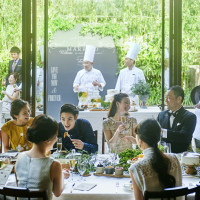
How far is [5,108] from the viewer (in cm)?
550

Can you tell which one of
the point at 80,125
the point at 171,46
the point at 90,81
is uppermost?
the point at 171,46

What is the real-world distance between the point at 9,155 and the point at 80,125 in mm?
900

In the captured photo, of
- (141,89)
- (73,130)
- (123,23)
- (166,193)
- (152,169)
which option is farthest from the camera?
(123,23)

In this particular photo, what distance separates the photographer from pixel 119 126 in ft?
11.9

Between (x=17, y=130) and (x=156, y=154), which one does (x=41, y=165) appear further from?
(x=17, y=130)

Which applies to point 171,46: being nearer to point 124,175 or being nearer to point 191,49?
point 191,49

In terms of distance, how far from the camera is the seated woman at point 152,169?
2.00 meters

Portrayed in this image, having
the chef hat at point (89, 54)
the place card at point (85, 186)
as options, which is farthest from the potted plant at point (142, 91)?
the place card at point (85, 186)

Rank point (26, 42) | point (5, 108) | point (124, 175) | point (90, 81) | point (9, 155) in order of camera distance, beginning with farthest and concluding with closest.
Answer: point (90, 81)
point (5, 108)
point (26, 42)
point (9, 155)
point (124, 175)

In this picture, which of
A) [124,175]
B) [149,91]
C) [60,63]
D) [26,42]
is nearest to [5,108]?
[26,42]

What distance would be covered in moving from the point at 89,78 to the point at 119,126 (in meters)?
3.35

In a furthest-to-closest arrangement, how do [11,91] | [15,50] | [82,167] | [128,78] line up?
1. [128,78]
2. [11,91]
3. [15,50]
4. [82,167]

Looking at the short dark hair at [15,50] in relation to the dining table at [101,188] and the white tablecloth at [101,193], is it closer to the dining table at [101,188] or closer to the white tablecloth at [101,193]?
the dining table at [101,188]

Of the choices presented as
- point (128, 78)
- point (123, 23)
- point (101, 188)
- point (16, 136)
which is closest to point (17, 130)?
point (16, 136)
